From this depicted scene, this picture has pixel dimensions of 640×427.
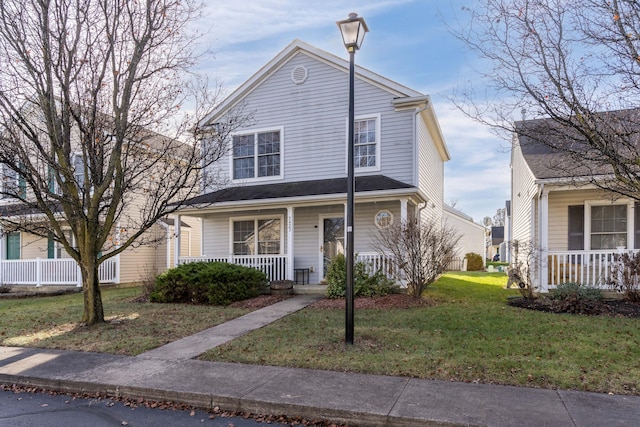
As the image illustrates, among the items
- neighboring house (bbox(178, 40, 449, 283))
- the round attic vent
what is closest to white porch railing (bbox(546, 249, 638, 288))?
neighboring house (bbox(178, 40, 449, 283))

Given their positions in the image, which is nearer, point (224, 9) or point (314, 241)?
point (224, 9)

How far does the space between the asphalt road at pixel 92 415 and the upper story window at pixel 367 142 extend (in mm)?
10240

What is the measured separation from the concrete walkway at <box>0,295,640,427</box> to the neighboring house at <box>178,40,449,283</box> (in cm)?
694

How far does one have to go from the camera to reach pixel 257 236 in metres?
14.9

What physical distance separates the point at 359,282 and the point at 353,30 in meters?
6.53

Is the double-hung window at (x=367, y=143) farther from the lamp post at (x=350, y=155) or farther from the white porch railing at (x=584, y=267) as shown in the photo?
the lamp post at (x=350, y=155)

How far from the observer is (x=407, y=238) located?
10.2 meters

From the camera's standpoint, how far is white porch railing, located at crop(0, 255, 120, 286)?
16.5m

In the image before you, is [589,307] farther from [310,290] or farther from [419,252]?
[310,290]

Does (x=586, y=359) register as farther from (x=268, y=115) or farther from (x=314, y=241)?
(x=268, y=115)

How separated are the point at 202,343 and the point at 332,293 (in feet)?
15.3

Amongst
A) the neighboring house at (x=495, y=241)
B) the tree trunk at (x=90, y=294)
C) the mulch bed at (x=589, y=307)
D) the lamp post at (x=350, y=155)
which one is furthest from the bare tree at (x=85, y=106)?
the neighboring house at (x=495, y=241)

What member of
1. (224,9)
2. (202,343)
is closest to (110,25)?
(224,9)

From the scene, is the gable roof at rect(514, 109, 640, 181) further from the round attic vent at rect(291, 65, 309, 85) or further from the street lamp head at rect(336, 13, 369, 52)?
the round attic vent at rect(291, 65, 309, 85)
